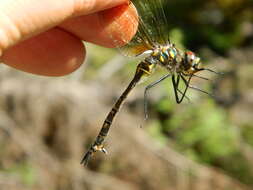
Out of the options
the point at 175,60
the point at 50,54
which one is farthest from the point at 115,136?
the point at 175,60

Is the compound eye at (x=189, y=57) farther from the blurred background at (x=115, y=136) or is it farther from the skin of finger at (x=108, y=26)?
the blurred background at (x=115, y=136)

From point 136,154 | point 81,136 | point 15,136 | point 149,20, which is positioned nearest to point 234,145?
point 136,154

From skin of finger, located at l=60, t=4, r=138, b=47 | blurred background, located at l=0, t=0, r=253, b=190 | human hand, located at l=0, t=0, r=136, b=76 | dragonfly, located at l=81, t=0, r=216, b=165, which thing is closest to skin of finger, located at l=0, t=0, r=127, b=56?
human hand, located at l=0, t=0, r=136, b=76

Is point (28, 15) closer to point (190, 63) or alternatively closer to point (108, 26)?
point (108, 26)

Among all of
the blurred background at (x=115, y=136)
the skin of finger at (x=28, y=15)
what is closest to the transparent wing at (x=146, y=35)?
the skin of finger at (x=28, y=15)

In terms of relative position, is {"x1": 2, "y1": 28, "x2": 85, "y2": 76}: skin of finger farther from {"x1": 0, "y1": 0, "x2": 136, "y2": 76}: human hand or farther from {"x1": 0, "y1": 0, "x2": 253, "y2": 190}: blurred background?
{"x1": 0, "y1": 0, "x2": 253, "y2": 190}: blurred background

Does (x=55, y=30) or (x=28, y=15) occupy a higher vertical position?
(x=28, y=15)

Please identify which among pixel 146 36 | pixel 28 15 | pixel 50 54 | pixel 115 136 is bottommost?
pixel 115 136

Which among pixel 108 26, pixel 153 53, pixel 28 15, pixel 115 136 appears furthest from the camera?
pixel 115 136
